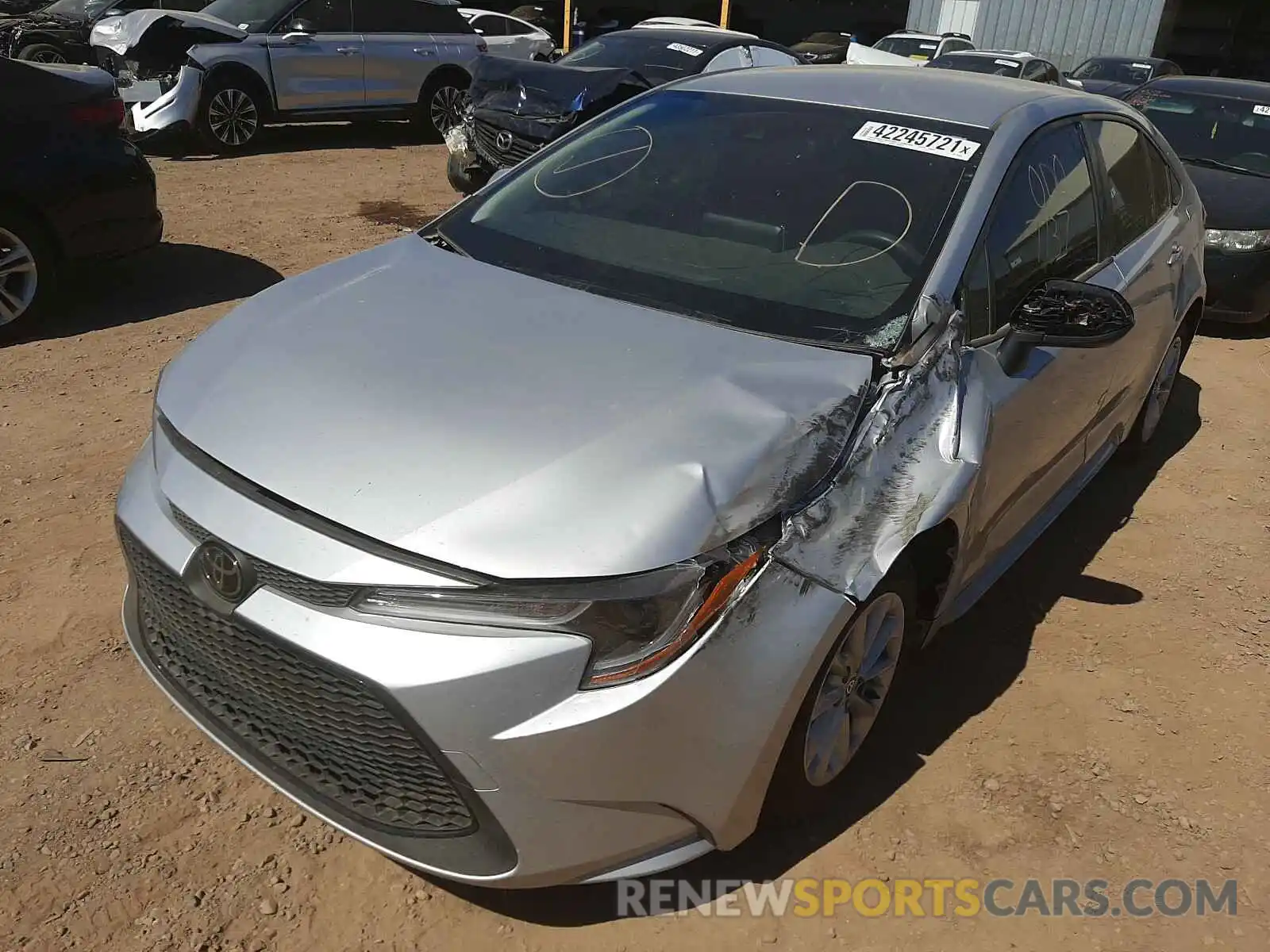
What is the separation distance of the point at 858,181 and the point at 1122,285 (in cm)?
120

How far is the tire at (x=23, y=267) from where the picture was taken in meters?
5.00

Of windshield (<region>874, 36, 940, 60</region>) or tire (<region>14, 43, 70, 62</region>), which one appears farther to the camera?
windshield (<region>874, 36, 940, 60</region>)

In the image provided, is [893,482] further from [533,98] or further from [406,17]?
[406,17]

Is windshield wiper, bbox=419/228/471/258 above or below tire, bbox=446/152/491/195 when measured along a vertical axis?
above

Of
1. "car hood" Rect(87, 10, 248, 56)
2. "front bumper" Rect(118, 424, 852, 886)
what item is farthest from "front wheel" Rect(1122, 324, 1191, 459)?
"car hood" Rect(87, 10, 248, 56)

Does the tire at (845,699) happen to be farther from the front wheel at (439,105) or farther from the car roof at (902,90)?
the front wheel at (439,105)

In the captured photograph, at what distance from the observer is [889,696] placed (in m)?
2.96

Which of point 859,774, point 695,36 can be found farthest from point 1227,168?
point 859,774

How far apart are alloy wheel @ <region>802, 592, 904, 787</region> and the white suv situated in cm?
1493

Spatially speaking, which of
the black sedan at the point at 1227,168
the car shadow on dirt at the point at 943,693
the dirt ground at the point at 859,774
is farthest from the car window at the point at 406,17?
the car shadow on dirt at the point at 943,693

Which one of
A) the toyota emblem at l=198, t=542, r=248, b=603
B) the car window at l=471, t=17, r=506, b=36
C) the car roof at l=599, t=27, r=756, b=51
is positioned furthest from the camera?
the car window at l=471, t=17, r=506, b=36

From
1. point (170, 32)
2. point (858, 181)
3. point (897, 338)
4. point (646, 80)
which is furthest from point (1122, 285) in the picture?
point (170, 32)

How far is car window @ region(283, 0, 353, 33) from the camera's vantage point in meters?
Answer: 10.1

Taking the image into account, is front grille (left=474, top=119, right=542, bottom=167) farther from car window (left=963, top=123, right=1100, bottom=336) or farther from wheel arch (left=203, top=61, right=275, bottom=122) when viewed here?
car window (left=963, top=123, right=1100, bottom=336)
